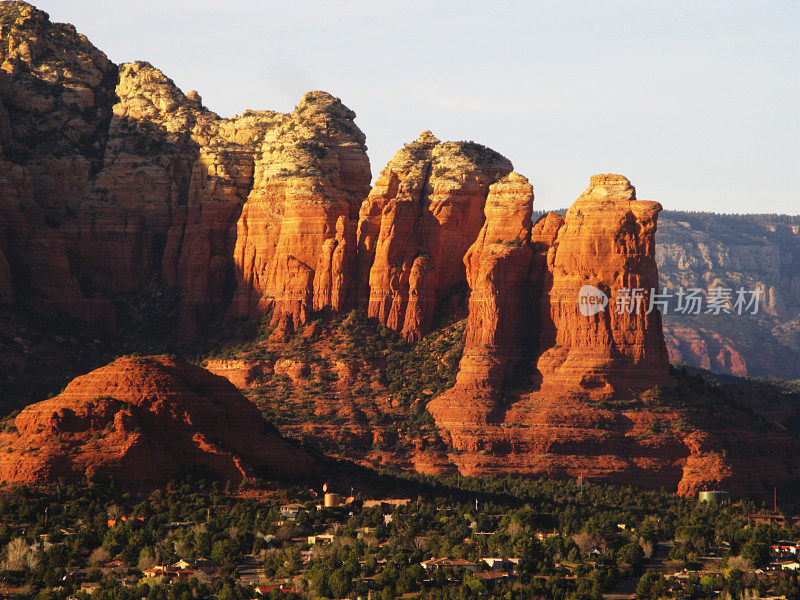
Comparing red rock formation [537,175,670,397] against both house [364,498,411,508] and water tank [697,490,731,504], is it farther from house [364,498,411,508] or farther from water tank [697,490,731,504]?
house [364,498,411,508]

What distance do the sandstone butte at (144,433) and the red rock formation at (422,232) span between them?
49220mm

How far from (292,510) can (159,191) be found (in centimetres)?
8210

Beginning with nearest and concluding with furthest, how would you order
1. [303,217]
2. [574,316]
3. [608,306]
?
[608,306], [574,316], [303,217]

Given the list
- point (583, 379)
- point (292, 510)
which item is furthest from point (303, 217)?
point (292, 510)

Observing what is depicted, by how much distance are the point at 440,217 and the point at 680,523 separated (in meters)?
50.8

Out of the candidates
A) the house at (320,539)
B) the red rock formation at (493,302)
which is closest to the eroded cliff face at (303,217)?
the red rock formation at (493,302)

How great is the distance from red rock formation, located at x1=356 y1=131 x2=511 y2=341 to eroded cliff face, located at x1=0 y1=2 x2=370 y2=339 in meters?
4.06

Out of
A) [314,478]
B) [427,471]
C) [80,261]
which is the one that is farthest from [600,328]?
[80,261]

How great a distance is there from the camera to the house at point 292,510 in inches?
4471

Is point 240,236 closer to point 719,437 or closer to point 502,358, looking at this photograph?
point 502,358

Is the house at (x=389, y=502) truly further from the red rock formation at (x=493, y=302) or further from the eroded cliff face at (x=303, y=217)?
the eroded cliff face at (x=303, y=217)

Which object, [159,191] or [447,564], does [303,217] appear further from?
[447,564]

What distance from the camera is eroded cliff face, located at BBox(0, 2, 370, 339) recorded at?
180125mm

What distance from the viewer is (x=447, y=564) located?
10369cm
